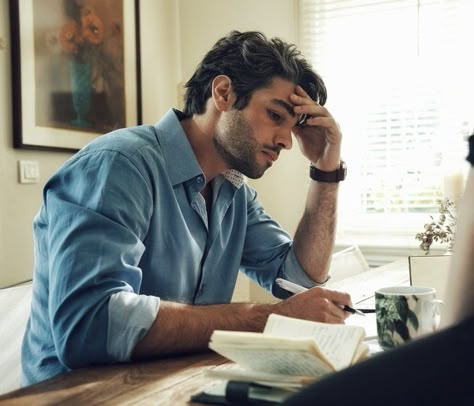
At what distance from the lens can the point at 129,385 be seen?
0.78 m

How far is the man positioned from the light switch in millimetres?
1103

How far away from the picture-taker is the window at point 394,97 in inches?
114

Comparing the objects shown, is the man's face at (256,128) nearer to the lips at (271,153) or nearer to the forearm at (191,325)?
the lips at (271,153)

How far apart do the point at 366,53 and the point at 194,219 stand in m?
2.10

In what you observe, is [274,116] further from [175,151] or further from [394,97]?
[394,97]

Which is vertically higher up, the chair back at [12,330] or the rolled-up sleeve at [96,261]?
the rolled-up sleeve at [96,261]

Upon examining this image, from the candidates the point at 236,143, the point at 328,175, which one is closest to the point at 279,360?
the point at 236,143

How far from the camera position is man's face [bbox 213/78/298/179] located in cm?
146

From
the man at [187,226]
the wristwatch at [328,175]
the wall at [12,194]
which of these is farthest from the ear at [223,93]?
the wall at [12,194]

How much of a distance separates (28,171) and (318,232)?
1400mm

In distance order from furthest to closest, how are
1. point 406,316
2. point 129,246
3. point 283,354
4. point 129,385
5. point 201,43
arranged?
1. point 201,43
2. point 129,246
3. point 406,316
4. point 129,385
5. point 283,354

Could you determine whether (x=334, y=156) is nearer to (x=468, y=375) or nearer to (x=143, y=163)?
(x=143, y=163)

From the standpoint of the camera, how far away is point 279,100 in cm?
147

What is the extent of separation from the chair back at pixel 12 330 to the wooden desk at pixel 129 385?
0.59m
